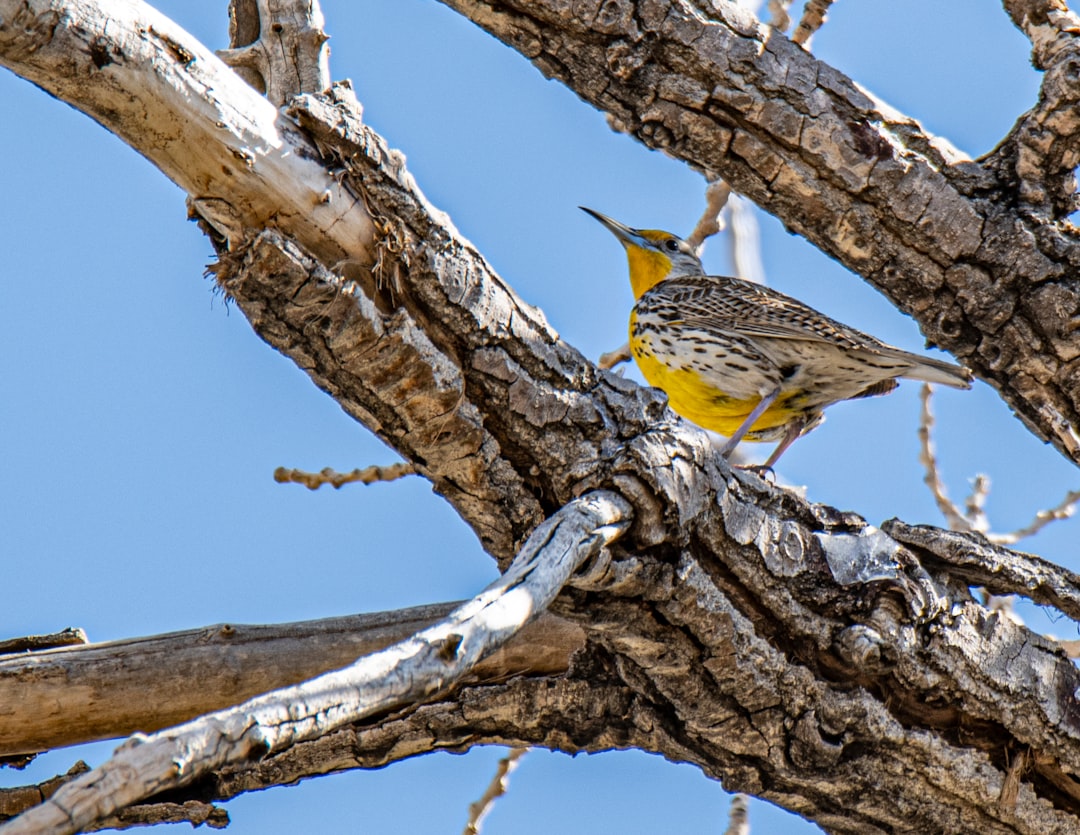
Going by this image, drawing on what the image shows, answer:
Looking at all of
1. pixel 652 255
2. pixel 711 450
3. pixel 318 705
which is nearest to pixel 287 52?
pixel 711 450

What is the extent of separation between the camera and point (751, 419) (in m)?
5.25

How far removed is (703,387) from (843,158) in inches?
82.3

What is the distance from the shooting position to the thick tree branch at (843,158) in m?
3.55

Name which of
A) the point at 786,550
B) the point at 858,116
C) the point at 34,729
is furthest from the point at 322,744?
the point at 858,116

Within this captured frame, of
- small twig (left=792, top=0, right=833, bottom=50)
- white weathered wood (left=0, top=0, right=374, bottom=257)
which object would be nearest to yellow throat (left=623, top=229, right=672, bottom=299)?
small twig (left=792, top=0, right=833, bottom=50)

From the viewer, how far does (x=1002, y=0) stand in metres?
3.76

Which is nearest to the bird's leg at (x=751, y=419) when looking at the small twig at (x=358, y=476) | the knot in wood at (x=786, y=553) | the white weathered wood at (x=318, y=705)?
the small twig at (x=358, y=476)

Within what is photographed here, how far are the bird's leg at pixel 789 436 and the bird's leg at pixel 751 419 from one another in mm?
178

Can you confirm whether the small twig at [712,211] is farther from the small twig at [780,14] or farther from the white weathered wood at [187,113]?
the white weathered wood at [187,113]

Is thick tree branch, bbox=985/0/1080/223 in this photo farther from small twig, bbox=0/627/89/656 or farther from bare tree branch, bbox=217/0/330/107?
small twig, bbox=0/627/89/656

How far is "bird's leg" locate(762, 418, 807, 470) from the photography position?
549 centimetres

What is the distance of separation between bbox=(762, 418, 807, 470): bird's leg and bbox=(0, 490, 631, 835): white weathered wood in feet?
11.4

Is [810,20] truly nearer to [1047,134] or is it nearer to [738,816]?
[1047,134]

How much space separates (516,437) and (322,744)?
110 centimetres
